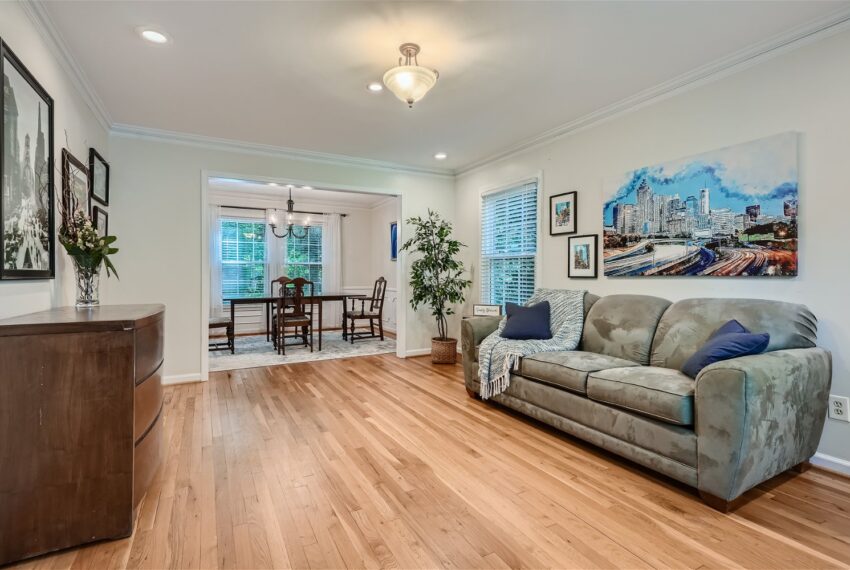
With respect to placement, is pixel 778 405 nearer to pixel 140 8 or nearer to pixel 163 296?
pixel 140 8

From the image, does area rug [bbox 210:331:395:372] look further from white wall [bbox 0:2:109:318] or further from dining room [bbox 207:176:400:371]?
white wall [bbox 0:2:109:318]

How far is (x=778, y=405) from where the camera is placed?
194 centimetres

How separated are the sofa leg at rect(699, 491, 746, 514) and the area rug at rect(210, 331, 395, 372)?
163 inches

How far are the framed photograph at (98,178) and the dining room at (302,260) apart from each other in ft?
8.17

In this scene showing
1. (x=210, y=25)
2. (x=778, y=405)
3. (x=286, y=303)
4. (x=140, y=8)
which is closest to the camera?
(x=778, y=405)

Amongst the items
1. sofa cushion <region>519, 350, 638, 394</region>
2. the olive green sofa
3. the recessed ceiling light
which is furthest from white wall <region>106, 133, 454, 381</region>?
sofa cushion <region>519, 350, 638, 394</region>

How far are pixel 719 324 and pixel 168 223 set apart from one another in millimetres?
4764

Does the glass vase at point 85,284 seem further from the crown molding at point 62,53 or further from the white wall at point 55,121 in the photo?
the crown molding at point 62,53

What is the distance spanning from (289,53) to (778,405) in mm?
3327

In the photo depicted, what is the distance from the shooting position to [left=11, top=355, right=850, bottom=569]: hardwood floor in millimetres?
1592

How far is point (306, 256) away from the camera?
25.8 ft

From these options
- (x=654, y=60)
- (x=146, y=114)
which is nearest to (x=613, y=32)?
(x=654, y=60)

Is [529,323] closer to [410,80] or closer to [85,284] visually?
[410,80]

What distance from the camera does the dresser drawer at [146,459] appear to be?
5.94 ft
